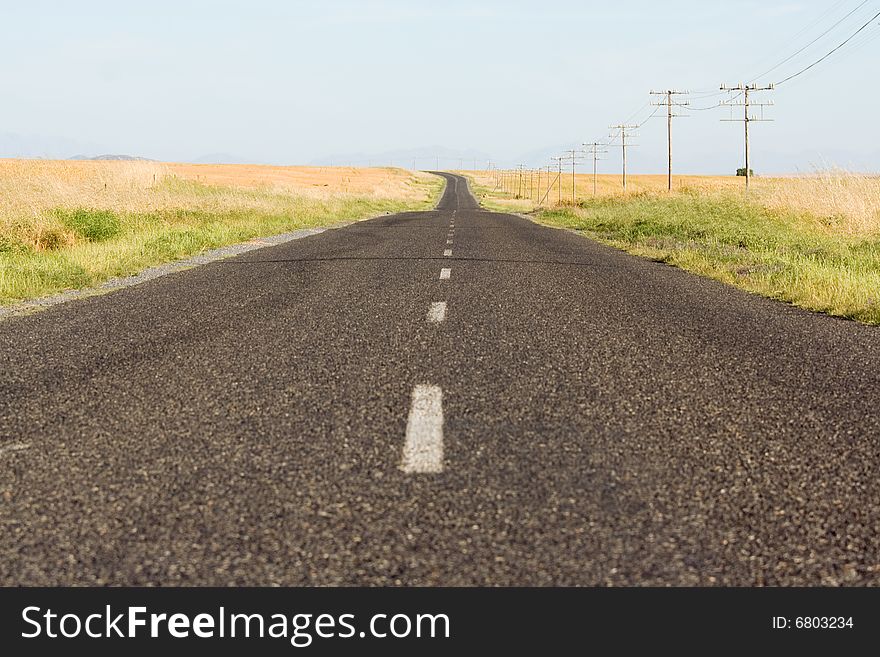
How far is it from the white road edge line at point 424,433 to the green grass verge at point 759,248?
20.2 feet

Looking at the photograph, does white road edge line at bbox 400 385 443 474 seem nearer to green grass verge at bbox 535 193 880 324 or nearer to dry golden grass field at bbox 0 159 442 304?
green grass verge at bbox 535 193 880 324

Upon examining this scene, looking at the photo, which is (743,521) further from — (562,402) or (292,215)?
(292,215)

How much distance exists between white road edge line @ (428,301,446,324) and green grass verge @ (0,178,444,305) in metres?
5.46

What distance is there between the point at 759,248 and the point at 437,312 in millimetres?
13161

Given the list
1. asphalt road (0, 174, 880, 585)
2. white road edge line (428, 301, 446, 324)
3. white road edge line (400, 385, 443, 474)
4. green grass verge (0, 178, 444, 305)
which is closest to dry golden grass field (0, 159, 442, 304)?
green grass verge (0, 178, 444, 305)

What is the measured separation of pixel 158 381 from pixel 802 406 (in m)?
4.27

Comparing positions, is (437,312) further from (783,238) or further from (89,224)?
(783,238)

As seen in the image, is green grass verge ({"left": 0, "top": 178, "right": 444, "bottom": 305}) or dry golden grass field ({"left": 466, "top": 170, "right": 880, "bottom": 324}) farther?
green grass verge ({"left": 0, "top": 178, "right": 444, "bottom": 305})

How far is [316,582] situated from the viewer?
307 cm

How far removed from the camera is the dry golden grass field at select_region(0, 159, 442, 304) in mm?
13727

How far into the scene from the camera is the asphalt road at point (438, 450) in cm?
327

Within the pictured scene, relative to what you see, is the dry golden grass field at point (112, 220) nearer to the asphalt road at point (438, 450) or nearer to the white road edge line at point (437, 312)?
the asphalt road at point (438, 450)

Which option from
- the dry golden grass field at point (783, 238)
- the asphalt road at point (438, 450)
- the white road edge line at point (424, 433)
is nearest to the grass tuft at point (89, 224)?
the asphalt road at point (438, 450)
